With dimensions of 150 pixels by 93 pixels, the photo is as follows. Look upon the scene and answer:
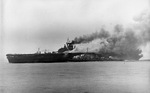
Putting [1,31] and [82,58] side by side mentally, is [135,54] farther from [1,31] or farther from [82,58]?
[1,31]

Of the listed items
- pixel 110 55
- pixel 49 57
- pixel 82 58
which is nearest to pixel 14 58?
pixel 49 57

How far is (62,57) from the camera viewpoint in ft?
282

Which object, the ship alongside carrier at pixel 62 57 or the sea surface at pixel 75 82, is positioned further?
the ship alongside carrier at pixel 62 57

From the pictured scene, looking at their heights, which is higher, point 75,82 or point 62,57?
point 62,57

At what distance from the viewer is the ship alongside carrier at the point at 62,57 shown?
3123 inches

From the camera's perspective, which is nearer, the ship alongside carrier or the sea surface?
the sea surface

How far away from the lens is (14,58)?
79.5 m

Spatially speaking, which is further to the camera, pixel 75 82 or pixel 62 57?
pixel 62 57

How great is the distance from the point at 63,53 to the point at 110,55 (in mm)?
17707

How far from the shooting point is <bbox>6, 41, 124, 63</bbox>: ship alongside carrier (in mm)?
79312

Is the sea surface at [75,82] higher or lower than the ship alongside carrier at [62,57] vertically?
lower

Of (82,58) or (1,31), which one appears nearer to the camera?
(1,31)

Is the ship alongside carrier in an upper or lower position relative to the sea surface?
upper

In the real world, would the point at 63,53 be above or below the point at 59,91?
above
